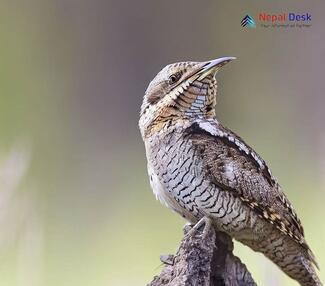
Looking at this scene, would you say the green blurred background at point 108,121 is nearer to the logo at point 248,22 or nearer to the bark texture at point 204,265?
the logo at point 248,22

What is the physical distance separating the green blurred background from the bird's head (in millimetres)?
472

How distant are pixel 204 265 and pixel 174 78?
0.68 m

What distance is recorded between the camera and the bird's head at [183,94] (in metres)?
2.20

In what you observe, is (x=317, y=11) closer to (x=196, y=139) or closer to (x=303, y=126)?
(x=303, y=126)

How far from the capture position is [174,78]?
2.23m

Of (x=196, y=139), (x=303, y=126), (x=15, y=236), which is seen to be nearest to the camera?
(x=196, y=139)

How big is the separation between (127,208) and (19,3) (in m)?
1.00

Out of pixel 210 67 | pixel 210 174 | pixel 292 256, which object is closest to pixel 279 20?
pixel 210 67

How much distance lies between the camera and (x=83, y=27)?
2725 millimetres

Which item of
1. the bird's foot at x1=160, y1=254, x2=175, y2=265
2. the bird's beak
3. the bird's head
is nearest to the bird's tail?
the bird's foot at x1=160, y1=254, x2=175, y2=265

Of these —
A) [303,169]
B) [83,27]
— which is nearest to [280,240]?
[303,169]

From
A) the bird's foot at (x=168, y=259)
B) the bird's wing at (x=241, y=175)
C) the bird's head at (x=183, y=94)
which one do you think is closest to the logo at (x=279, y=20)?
the bird's head at (x=183, y=94)

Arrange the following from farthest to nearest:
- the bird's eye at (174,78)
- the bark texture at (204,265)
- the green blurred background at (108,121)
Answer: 1. the green blurred background at (108,121)
2. the bird's eye at (174,78)
3. the bark texture at (204,265)

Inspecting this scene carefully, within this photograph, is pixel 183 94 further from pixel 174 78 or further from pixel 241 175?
pixel 241 175
